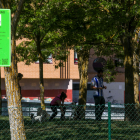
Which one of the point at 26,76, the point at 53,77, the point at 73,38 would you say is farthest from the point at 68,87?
the point at 73,38

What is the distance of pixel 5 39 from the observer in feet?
15.4

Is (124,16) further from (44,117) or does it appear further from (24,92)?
(24,92)

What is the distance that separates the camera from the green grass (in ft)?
24.1

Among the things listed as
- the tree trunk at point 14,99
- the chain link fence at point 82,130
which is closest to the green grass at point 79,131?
the chain link fence at point 82,130

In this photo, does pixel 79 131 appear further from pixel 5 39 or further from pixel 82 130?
pixel 5 39

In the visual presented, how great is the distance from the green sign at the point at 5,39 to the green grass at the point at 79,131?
10.1 ft

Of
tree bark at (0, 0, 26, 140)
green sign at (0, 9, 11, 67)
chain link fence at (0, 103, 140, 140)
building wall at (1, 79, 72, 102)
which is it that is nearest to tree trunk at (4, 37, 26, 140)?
tree bark at (0, 0, 26, 140)

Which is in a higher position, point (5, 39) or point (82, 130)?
point (5, 39)

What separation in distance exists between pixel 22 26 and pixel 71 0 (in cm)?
442

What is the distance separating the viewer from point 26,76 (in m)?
34.2

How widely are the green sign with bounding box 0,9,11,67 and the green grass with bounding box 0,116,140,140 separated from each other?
3.08 metres

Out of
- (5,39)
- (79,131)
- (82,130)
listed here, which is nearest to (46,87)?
(82,130)

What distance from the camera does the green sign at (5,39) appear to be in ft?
15.3

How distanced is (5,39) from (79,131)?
13.7 ft
